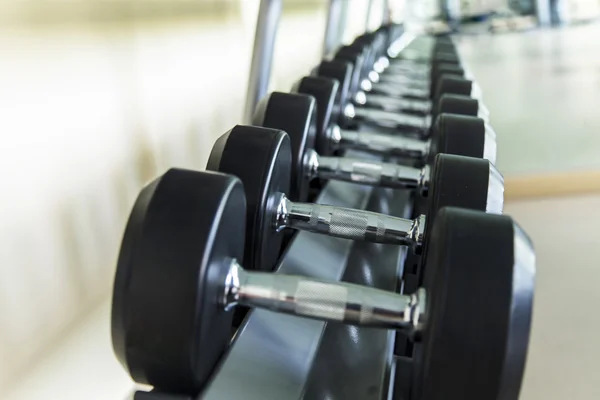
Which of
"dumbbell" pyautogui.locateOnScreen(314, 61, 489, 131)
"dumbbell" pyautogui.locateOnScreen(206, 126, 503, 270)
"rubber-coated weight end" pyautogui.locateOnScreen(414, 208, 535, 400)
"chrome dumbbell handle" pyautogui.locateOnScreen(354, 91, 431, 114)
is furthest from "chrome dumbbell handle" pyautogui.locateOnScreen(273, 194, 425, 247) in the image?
"chrome dumbbell handle" pyautogui.locateOnScreen(354, 91, 431, 114)

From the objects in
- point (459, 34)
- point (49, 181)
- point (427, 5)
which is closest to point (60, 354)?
point (49, 181)

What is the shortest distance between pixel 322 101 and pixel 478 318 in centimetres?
68

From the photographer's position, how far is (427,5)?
6113 mm

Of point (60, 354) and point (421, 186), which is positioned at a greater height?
point (421, 186)

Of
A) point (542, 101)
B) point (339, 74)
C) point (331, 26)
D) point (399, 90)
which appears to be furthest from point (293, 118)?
point (542, 101)

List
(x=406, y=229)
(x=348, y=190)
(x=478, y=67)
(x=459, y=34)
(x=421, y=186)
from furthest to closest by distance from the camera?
(x=459, y=34)
(x=478, y=67)
(x=348, y=190)
(x=421, y=186)
(x=406, y=229)

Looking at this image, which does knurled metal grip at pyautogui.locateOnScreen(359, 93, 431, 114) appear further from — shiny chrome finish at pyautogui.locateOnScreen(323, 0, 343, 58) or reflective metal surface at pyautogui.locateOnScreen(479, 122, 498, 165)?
reflective metal surface at pyautogui.locateOnScreen(479, 122, 498, 165)

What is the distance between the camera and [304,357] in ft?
2.15

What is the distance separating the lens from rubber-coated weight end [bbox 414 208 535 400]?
1.44 ft

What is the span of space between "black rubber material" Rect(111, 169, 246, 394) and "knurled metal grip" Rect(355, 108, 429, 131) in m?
0.87

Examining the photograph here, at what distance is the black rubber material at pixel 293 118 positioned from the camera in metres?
0.83

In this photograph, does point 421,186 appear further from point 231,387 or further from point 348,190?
point 231,387

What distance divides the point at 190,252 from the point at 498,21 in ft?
19.6

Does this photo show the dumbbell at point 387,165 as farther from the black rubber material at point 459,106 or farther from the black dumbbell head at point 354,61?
the black dumbbell head at point 354,61
